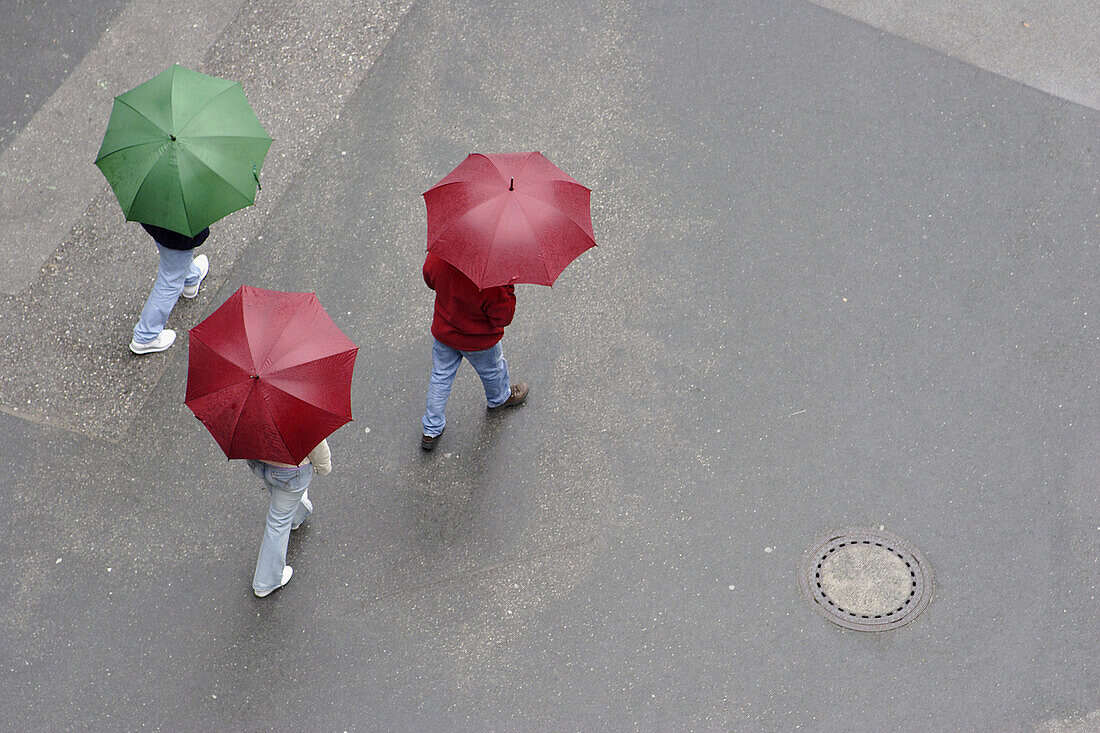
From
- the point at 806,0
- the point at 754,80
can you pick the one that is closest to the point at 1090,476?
the point at 754,80

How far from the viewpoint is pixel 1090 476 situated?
5988 millimetres

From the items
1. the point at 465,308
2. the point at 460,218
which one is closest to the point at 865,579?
the point at 465,308

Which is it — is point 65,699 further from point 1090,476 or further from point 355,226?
point 1090,476

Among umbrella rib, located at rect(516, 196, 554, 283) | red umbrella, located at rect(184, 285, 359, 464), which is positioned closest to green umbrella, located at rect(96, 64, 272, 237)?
red umbrella, located at rect(184, 285, 359, 464)

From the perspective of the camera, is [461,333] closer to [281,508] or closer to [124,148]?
[281,508]

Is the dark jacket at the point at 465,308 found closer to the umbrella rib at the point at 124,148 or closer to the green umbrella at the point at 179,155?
the green umbrella at the point at 179,155

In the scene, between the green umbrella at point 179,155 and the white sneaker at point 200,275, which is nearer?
the green umbrella at point 179,155

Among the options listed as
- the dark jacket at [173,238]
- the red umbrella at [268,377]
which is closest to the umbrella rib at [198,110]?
the dark jacket at [173,238]

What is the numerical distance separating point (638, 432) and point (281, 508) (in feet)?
7.19

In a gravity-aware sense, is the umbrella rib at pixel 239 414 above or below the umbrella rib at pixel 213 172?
below

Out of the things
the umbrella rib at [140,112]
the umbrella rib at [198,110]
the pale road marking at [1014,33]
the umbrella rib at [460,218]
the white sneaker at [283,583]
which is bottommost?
the white sneaker at [283,583]

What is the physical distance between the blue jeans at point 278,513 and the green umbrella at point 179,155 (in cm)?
145

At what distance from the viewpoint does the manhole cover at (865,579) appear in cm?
560

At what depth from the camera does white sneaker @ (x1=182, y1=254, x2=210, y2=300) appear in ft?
21.1
